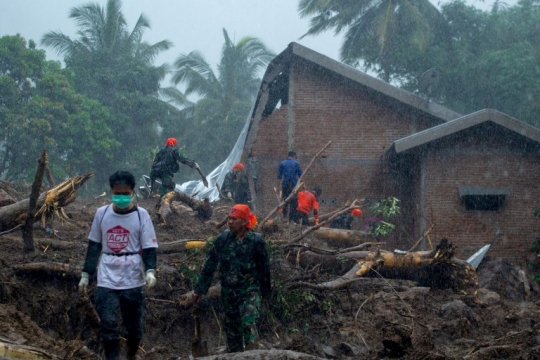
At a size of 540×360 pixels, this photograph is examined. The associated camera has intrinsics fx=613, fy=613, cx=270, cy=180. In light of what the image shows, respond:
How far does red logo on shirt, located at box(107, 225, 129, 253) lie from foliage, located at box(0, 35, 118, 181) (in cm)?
1851

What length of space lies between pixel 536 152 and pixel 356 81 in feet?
15.2

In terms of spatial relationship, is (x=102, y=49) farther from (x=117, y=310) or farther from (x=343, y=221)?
(x=117, y=310)

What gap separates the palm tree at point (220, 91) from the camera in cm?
3161

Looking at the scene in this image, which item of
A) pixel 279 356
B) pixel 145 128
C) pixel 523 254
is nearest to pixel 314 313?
pixel 279 356

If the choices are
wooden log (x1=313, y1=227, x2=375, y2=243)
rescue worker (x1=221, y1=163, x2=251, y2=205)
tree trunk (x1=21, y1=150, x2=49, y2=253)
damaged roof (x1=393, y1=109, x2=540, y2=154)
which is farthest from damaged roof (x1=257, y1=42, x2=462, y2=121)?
tree trunk (x1=21, y1=150, x2=49, y2=253)

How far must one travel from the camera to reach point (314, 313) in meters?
8.00

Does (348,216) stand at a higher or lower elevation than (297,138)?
lower

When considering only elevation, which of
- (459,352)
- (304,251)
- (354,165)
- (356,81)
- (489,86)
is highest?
(489,86)

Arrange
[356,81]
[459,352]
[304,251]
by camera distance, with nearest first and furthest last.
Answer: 1. [459,352]
2. [304,251]
3. [356,81]

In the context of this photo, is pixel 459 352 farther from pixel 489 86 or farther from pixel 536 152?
pixel 489 86

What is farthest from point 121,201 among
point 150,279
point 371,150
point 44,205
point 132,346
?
point 371,150

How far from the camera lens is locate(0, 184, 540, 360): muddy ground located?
6023 millimetres

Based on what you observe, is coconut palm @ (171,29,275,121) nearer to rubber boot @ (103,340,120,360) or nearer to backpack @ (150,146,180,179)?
backpack @ (150,146,180,179)

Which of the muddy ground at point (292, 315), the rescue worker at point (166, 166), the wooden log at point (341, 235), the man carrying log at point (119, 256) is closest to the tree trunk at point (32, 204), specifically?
the muddy ground at point (292, 315)
